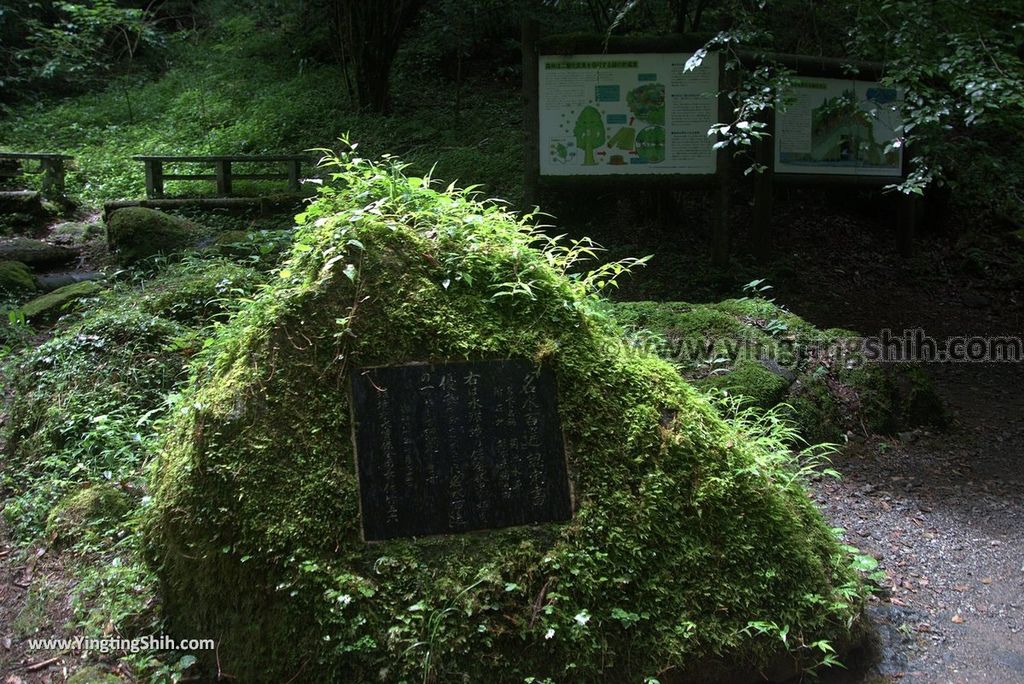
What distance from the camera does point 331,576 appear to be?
2.70m

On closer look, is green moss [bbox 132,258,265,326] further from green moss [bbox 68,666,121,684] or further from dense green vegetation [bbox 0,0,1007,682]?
green moss [bbox 68,666,121,684]

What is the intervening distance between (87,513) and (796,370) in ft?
14.7

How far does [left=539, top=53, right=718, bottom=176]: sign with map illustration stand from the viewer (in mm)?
7324

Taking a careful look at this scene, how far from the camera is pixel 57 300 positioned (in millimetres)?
6879

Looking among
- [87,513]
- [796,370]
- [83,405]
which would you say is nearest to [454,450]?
[87,513]

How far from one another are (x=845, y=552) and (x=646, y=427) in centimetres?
103

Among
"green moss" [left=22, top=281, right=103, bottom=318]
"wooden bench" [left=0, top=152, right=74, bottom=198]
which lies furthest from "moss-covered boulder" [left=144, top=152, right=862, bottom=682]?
"wooden bench" [left=0, top=152, right=74, bottom=198]

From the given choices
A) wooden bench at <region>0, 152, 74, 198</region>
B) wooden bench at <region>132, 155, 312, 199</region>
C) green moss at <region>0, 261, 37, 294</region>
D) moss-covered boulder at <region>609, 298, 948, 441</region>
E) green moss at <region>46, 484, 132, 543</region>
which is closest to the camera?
green moss at <region>46, 484, 132, 543</region>

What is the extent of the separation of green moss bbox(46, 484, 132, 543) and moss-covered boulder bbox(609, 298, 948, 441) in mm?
3229

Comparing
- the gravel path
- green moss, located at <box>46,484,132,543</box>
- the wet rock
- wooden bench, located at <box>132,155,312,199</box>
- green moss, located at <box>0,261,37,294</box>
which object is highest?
wooden bench, located at <box>132,155,312,199</box>

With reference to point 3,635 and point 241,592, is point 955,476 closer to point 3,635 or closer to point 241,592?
point 241,592

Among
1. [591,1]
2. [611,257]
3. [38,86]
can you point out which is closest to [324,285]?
[611,257]

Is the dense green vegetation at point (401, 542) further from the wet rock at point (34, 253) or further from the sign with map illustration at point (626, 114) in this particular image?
the wet rock at point (34, 253)

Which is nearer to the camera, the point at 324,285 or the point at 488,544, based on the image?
the point at 488,544
